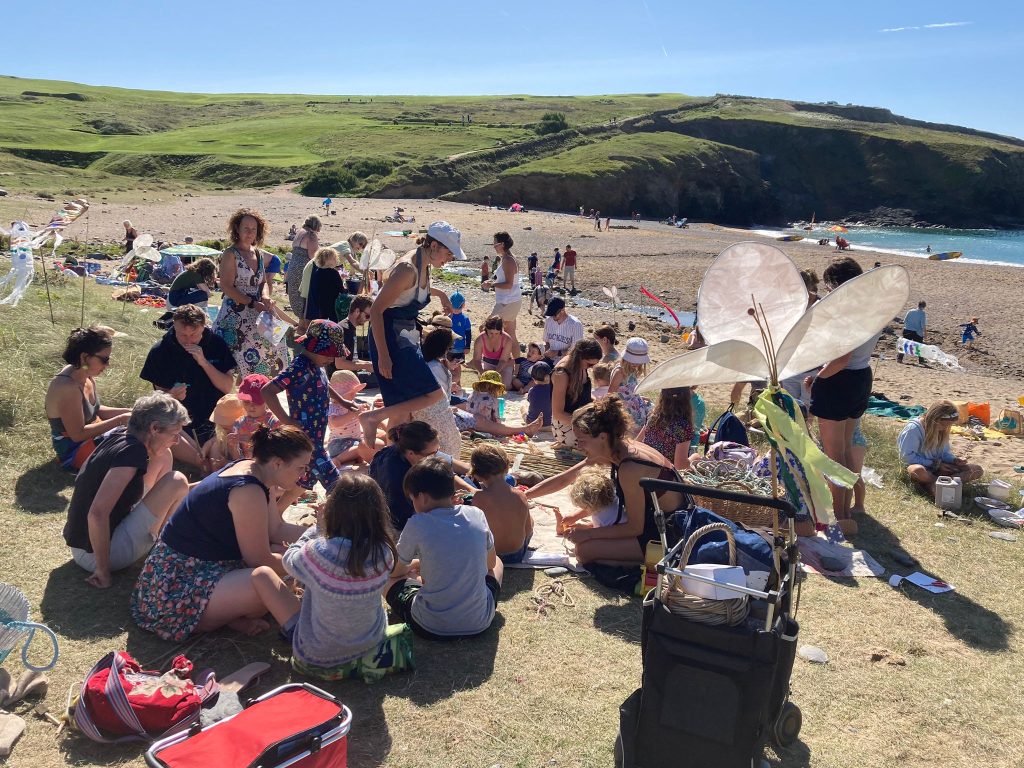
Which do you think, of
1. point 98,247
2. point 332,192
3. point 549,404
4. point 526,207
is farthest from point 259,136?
point 549,404

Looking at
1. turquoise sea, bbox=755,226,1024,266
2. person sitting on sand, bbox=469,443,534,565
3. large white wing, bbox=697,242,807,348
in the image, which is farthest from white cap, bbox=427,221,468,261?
turquoise sea, bbox=755,226,1024,266

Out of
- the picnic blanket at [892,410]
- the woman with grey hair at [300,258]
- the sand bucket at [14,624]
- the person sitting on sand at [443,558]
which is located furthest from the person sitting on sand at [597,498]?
the picnic blanket at [892,410]

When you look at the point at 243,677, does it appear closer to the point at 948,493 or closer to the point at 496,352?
the point at 948,493

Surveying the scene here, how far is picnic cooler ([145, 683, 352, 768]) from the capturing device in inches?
113

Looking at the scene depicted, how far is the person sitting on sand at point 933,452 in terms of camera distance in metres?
7.21

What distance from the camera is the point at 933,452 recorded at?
7.34 m

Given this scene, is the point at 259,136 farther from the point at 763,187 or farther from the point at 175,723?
the point at 175,723

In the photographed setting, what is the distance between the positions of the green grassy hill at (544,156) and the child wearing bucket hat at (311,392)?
4092 centimetres

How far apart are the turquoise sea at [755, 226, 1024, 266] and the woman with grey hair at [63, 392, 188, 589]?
4904 cm

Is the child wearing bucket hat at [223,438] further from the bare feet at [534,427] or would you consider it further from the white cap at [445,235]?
the bare feet at [534,427]

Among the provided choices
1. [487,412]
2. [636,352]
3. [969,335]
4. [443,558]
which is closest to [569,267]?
[969,335]

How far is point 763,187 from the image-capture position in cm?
7594

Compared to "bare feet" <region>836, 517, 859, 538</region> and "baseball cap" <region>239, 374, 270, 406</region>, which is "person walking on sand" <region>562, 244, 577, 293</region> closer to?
"bare feet" <region>836, 517, 859, 538</region>

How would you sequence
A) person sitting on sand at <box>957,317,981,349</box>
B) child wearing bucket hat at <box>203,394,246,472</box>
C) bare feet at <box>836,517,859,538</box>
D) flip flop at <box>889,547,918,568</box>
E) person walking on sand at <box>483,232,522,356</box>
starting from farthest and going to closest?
person sitting on sand at <box>957,317,981,349</box>, person walking on sand at <box>483,232,522,356</box>, bare feet at <box>836,517,859,538</box>, child wearing bucket hat at <box>203,394,246,472</box>, flip flop at <box>889,547,918,568</box>
